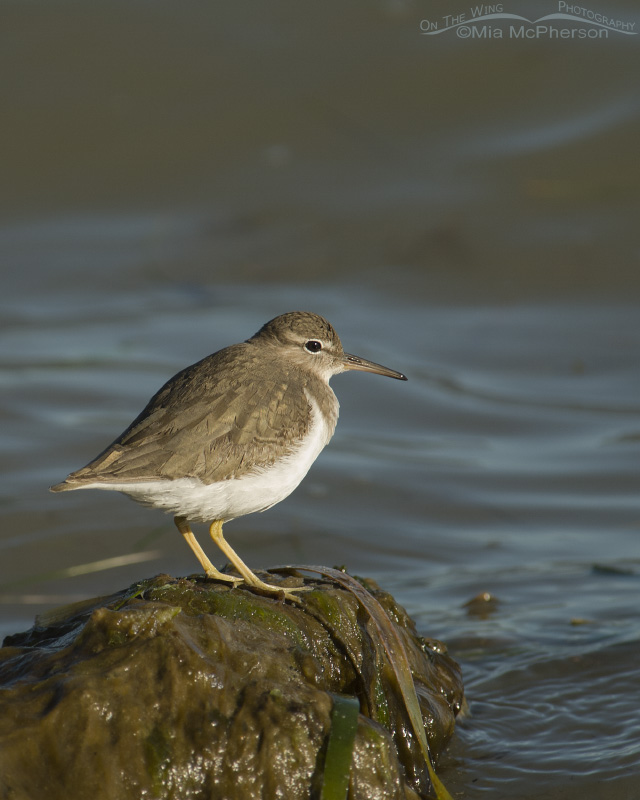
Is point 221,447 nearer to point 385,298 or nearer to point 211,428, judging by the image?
point 211,428

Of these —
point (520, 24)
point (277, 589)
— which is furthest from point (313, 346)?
point (520, 24)

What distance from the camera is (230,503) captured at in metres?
5.70

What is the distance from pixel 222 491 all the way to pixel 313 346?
163cm

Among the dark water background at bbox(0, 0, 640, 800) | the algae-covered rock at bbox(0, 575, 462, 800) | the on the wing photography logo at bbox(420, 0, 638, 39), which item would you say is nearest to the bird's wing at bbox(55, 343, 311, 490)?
the algae-covered rock at bbox(0, 575, 462, 800)

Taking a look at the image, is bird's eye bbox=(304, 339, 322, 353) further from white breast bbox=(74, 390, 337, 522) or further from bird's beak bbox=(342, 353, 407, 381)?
white breast bbox=(74, 390, 337, 522)

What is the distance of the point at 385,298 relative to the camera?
42.7 feet

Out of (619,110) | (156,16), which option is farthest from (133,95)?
(619,110)

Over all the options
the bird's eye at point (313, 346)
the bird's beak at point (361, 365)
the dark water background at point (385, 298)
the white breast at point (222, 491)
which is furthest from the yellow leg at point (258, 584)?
the bird's beak at point (361, 365)

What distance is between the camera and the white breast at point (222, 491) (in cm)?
550

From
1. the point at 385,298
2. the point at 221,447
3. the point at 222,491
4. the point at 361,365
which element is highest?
the point at 385,298

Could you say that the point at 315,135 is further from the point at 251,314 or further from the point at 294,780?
the point at 294,780

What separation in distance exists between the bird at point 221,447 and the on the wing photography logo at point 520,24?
34.7 ft

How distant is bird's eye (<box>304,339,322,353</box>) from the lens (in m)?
6.93

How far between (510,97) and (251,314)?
5737 millimetres
